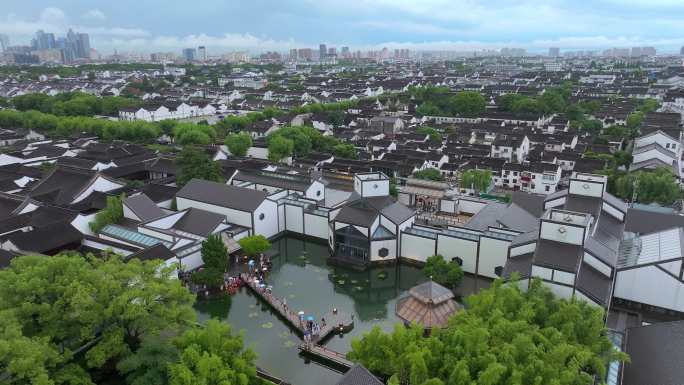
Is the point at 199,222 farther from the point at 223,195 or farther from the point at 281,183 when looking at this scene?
the point at 281,183

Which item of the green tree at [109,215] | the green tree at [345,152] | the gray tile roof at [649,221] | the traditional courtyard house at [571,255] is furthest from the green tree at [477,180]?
the green tree at [109,215]

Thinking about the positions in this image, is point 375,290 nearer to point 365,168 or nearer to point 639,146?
point 365,168

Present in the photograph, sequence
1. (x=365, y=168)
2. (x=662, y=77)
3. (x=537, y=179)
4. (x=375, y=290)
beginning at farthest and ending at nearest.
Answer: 1. (x=662, y=77)
2. (x=365, y=168)
3. (x=537, y=179)
4. (x=375, y=290)

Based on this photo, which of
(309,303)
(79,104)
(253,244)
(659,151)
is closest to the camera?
(309,303)

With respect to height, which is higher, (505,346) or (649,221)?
(505,346)

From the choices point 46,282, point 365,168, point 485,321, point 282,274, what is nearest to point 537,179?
point 365,168

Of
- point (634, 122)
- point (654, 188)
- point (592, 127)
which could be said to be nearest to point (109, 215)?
point (654, 188)

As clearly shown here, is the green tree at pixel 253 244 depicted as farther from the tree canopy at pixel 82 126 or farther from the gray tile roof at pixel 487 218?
the tree canopy at pixel 82 126
